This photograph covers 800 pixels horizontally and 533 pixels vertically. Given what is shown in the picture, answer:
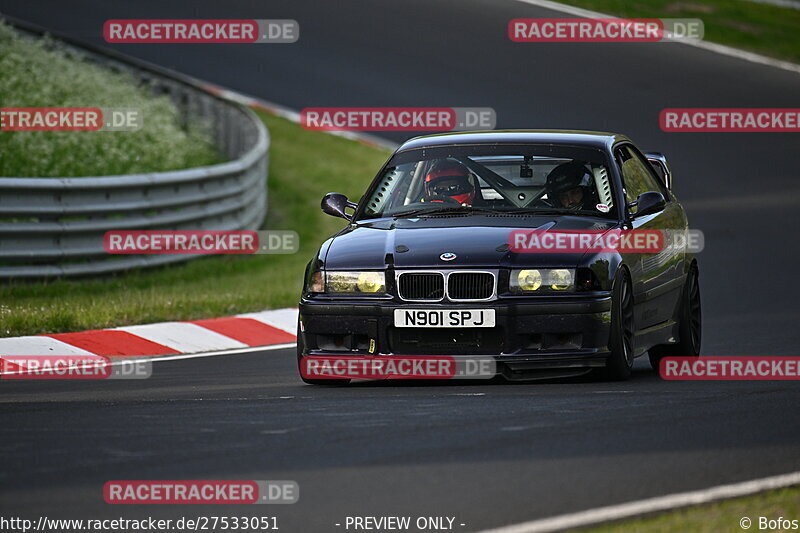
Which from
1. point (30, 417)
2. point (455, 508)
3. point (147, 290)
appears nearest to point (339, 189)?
point (147, 290)

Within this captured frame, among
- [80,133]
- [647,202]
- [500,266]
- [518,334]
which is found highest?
[647,202]

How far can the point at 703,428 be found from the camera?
704cm

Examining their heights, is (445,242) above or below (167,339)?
above

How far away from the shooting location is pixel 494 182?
9.94 metres

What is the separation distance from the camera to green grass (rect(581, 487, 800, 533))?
17.0 ft

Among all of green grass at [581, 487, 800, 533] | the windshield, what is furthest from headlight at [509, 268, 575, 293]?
green grass at [581, 487, 800, 533]

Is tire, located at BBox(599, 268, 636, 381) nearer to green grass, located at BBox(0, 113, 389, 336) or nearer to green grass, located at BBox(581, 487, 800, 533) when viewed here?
green grass, located at BBox(581, 487, 800, 533)

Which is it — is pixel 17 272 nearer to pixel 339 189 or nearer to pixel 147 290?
pixel 147 290

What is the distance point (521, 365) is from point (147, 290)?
6703 mm

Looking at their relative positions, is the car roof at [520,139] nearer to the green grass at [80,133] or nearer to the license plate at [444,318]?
the license plate at [444,318]

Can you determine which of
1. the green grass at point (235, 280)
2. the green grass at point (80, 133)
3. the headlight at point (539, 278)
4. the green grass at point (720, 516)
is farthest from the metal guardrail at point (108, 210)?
the green grass at point (720, 516)

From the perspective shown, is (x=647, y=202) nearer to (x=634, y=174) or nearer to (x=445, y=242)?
(x=634, y=174)

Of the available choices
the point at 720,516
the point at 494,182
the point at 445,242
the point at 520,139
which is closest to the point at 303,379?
the point at 445,242

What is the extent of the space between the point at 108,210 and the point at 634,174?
590 cm
